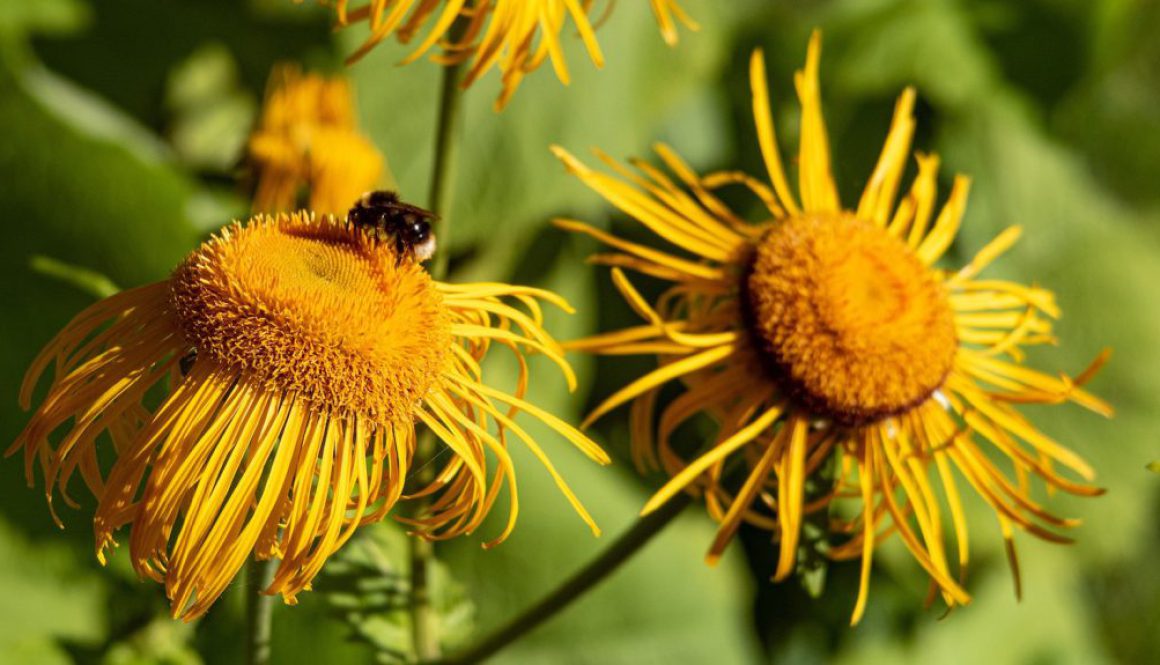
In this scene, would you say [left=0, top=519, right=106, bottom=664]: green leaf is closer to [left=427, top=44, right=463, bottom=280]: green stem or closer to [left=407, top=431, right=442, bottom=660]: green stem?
[left=407, top=431, right=442, bottom=660]: green stem

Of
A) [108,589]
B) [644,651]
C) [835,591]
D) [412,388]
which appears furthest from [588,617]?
[412,388]

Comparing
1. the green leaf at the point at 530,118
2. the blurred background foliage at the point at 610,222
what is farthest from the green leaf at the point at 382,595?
the green leaf at the point at 530,118

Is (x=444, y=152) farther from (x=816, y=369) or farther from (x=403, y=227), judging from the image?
(x=816, y=369)

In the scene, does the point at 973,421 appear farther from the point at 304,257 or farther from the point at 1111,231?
the point at 1111,231

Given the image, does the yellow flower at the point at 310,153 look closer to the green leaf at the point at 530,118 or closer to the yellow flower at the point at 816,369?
the green leaf at the point at 530,118

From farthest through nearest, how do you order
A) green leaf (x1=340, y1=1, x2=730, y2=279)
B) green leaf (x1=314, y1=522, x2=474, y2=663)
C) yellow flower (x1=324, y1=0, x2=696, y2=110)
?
green leaf (x1=340, y1=1, x2=730, y2=279) < green leaf (x1=314, y1=522, x2=474, y2=663) < yellow flower (x1=324, y1=0, x2=696, y2=110)

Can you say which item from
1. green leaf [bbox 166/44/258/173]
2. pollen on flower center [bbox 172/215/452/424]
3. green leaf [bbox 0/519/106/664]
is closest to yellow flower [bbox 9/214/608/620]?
pollen on flower center [bbox 172/215/452/424]
